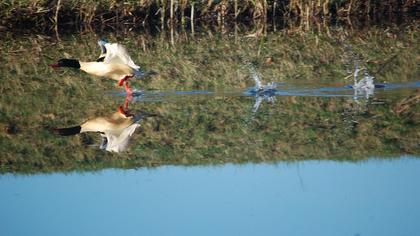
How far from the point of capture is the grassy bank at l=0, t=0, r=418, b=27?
15.5 m

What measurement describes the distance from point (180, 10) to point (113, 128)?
812 cm

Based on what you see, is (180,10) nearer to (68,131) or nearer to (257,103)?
(257,103)

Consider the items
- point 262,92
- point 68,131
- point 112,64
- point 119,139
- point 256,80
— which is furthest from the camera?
point 256,80

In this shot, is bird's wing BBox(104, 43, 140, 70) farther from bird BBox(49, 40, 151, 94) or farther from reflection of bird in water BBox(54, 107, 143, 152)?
reflection of bird in water BBox(54, 107, 143, 152)

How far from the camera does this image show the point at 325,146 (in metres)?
7.69

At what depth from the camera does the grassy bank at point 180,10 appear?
15.5m

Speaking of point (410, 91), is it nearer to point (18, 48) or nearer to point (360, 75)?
point (360, 75)

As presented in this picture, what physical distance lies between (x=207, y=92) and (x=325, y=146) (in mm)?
2364

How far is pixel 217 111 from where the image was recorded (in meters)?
8.89

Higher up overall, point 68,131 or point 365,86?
point 365,86

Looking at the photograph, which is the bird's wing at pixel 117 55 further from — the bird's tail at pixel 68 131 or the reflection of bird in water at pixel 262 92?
the reflection of bird in water at pixel 262 92

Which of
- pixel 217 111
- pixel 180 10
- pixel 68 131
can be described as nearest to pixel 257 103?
pixel 217 111

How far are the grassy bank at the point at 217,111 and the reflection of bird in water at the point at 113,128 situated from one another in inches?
4.7

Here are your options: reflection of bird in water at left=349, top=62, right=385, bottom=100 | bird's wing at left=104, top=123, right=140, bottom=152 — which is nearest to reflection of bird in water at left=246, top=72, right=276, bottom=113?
reflection of bird in water at left=349, top=62, right=385, bottom=100
